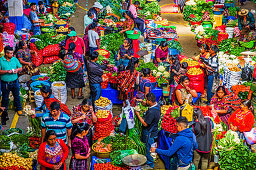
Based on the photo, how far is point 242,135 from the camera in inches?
317

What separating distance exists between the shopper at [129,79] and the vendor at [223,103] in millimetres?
2015

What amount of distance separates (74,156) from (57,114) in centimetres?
90

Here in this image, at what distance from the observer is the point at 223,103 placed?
8.67 m

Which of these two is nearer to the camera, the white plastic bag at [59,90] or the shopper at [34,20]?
the white plastic bag at [59,90]

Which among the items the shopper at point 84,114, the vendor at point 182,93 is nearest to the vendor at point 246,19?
the vendor at point 182,93

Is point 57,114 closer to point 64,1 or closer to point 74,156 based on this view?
point 74,156

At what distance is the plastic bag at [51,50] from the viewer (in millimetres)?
12602

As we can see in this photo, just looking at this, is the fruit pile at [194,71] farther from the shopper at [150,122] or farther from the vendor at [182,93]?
the shopper at [150,122]

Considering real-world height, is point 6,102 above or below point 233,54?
below

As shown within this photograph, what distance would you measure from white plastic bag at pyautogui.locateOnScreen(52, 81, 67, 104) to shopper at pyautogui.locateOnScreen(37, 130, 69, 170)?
3.78 m

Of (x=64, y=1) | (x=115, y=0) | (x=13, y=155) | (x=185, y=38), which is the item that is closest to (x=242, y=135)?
(x=13, y=155)

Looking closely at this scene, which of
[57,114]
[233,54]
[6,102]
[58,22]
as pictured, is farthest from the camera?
Answer: [58,22]

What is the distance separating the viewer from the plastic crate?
10242mm

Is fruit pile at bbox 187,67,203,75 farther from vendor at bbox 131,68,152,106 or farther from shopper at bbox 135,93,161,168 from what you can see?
shopper at bbox 135,93,161,168
